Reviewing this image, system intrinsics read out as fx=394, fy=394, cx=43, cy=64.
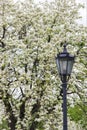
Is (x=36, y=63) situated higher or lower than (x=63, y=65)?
lower

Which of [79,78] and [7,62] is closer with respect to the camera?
[7,62]

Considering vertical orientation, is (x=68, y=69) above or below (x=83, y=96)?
above

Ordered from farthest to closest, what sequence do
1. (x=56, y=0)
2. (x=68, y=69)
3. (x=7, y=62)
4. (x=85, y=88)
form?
(x=56, y=0)
(x=85, y=88)
(x=7, y=62)
(x=68, y=69)

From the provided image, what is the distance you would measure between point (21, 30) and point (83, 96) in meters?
4.31

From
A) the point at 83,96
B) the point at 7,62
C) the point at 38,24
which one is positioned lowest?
the point at 83,96

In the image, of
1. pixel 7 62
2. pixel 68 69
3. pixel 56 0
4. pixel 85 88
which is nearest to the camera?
pixel 68 69

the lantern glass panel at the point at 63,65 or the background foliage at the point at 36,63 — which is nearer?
the lantern glass panel at the point at 63,65

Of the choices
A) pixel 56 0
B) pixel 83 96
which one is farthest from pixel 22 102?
Result: pixel 56 0

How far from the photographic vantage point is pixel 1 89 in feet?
55.7

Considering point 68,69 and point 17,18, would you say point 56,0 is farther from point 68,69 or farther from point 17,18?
point 68,69

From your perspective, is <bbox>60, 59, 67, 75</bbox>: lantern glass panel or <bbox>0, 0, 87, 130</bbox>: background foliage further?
<bbox>0, 0, 87, 130</bbox>: background foliage

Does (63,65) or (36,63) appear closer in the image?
(63,65)

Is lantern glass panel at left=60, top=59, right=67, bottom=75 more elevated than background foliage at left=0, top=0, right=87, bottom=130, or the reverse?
lantern glass panel at left=60, top=59, right=67, bottom=75

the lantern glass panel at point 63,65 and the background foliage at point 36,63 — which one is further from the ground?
the lantern glass panel at point 63,65
